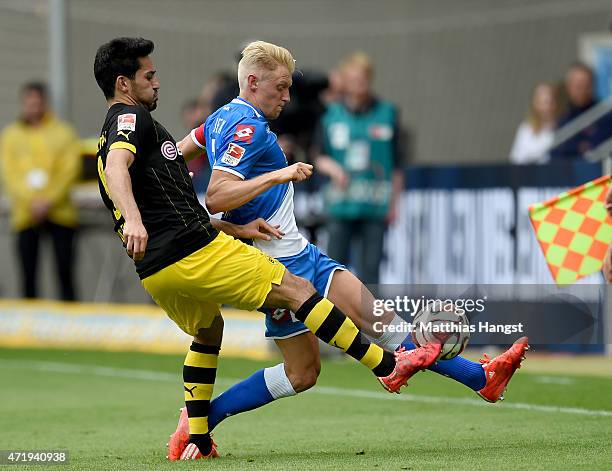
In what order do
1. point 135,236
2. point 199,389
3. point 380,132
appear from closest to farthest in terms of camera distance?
1. point 135,236
2. point 199,389
3. point 380,132

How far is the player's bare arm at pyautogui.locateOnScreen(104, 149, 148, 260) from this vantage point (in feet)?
20.8

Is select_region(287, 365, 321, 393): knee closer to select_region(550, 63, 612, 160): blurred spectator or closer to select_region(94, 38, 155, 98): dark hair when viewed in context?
select_region(94, 38, 155, 98): dark hair

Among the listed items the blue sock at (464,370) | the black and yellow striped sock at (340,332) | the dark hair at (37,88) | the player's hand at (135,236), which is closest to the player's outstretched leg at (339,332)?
the black and yellow striped sock at (340,332)

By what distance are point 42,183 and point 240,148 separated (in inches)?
344

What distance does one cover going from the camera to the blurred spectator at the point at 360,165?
12719 mm

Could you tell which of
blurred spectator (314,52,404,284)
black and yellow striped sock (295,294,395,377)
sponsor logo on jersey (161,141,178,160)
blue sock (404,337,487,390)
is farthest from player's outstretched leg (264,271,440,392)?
blurred spectator (314,52,404,284)

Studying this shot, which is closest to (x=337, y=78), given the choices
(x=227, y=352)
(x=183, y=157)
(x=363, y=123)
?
(x=363, y=123)

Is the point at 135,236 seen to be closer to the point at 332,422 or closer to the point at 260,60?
the point at 260,60

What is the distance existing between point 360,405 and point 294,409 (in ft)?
1.52

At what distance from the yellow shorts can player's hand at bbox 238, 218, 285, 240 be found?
23 centimetres

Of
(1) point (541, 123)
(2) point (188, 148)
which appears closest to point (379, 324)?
(2) point (188, 148)

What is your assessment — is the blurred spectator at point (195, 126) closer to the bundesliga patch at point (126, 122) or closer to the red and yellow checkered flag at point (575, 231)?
the red and yellow checkered flag at point (575, 231)

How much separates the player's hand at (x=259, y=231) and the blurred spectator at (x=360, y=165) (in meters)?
5.75

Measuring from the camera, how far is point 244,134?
22.2ft
